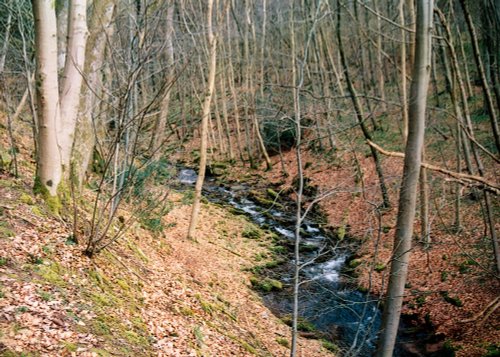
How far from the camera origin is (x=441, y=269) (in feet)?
31.6

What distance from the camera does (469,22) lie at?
588cm

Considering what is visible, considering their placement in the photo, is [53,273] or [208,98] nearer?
[53,273]

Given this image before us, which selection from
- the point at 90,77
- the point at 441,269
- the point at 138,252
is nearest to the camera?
the point at 90,77

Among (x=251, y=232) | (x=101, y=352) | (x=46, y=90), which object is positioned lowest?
(x=251, y=232)

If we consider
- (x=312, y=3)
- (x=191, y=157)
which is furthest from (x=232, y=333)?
(x=191, y=157)

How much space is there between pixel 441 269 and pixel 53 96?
9.55 metres

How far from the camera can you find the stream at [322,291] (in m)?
7.22

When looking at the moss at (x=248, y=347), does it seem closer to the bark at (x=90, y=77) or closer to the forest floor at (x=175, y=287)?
the forest floor at (x=175, y=287)

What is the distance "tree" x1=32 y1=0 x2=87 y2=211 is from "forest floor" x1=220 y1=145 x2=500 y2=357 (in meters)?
3.48

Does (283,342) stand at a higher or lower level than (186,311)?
lower

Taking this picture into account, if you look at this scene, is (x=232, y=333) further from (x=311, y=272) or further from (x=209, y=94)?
(x=209, y=94)

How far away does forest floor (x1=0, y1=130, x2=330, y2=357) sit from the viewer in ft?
11.8

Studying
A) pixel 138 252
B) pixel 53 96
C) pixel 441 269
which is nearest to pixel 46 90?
pixel 53 96

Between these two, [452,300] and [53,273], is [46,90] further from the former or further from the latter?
[452,300]
